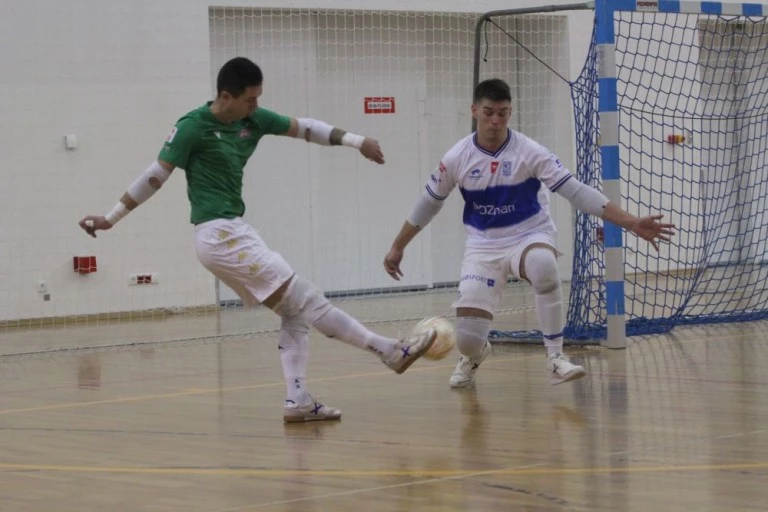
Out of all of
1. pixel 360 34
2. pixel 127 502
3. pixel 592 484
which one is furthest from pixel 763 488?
pixel 360 34

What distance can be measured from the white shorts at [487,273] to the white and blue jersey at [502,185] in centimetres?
5

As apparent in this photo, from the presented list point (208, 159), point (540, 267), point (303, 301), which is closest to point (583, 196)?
point (540, 267)

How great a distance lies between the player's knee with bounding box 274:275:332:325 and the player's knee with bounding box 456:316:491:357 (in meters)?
1.25

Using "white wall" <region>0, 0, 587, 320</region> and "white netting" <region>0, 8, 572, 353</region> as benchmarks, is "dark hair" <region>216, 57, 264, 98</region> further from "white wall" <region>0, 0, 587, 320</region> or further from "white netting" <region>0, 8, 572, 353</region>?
"white wall" <region>0, 0, 587, 320</region>

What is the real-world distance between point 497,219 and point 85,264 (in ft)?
24.1

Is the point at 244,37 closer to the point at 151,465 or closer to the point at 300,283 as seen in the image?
the point at 300,283

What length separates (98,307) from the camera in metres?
14.0

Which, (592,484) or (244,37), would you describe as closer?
(592,484)

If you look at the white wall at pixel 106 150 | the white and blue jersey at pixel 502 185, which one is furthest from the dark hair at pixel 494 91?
the white wall at pixel 106 150

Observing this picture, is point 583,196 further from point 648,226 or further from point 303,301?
point 303,301

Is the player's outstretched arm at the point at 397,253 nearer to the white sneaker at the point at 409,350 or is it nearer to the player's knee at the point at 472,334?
the player's knee at the point at 472,334

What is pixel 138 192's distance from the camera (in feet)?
22.5

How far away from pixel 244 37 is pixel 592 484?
436 inches

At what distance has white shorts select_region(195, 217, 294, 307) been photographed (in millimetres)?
6457
